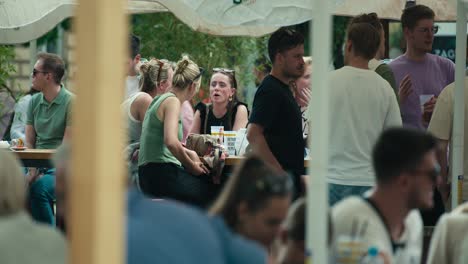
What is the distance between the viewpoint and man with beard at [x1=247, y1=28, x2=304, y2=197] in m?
7.81

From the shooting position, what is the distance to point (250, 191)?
4.77 meters

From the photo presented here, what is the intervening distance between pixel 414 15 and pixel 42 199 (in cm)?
334

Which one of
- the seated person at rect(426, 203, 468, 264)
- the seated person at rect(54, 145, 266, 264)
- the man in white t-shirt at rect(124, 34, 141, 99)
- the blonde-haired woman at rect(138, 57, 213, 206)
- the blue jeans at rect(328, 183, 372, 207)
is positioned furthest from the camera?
the man in white t-shirt at rect(124, 34, 141, 99)

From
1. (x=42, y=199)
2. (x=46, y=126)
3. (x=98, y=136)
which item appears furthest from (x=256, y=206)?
(x=46, y=126)

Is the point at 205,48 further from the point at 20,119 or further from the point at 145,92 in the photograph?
the point at 145,92

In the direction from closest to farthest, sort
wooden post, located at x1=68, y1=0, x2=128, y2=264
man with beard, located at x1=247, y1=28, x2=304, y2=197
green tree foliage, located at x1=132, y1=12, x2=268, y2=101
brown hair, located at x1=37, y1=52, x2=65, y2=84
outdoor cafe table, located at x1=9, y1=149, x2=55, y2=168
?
wooden post, located at x1=68, y1=0, x2=128, y2=264 < man with beard, located at x1=247, y1=28, x2=304, y2=197 < outdoor cafe table, located at x1=9, y1=149, x2=55, y2=168 < brown hair, located at x1=37, y1=52, x2=65, y2=84 < green tree foliage, located at x1=132, y1=12, x2=268, y2=101

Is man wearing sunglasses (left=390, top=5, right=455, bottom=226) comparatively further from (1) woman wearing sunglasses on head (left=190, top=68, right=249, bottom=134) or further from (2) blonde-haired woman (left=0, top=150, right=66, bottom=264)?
(2) blonde-haired woman (left=0, top=150, right=66, bottom=264)

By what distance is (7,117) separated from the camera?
1311 cm

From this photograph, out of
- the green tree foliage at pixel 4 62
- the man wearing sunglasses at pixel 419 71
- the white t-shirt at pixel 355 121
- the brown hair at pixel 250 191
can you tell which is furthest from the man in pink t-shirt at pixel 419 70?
the green tree foliage at pixel 4 62

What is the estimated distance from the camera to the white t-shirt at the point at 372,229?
5.14 m

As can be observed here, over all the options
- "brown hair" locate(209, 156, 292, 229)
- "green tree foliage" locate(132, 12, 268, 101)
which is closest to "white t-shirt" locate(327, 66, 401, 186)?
"brown hair" locate(209, 156, 292, 229)

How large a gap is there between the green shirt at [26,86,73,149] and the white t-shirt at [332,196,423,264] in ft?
17.2

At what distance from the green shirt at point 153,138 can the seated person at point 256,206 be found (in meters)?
4.44

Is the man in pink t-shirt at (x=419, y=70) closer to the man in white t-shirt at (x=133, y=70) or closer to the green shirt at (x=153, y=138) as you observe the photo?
the green shirt at (x=153, y=138)
